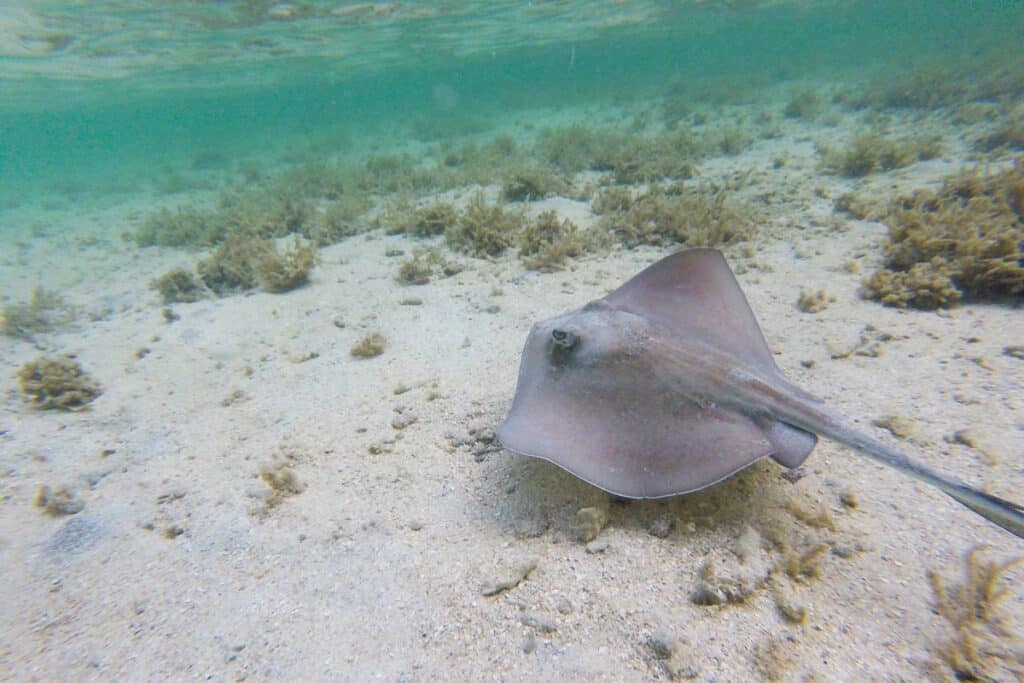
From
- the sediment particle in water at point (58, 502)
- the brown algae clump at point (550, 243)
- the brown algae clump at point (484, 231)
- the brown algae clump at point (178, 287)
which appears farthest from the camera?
the brown algae clump at point (178, 287)

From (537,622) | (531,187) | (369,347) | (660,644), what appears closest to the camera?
(660,644)

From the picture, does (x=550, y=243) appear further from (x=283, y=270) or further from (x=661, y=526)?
(x=661, y=526)

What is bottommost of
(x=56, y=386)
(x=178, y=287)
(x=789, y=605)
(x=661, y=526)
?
(x=178, y=287)

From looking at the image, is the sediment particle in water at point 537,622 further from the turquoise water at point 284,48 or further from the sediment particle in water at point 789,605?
the turquoise water at point 284,48

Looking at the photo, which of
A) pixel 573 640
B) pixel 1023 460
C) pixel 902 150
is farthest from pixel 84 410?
pixel 902 150

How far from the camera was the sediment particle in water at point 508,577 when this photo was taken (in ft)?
8.45

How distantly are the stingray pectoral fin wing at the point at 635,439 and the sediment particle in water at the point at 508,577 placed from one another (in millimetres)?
714

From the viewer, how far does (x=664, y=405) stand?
8.62ft

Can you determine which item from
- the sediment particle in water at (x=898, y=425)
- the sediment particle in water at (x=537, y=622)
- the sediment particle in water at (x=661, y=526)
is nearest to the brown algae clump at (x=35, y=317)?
the sediment particle in water at (x=537, y=622)

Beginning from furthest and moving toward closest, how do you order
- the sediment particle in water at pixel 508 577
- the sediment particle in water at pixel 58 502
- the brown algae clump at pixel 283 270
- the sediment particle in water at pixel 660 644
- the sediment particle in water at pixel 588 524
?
1. the brown algae clump at pixel 283 270
2. the sediment particle in water at pixel 58 502
3. the sediment particle in water at pixel 588 524
4. the sediment particle in water at pixel 508 577
5. the sediment particle in water at pixel 660 644

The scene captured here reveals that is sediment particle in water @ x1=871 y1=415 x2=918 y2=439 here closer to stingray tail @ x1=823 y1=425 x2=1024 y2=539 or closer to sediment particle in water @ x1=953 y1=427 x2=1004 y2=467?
sediment particle in water @ x1=953 y1=427 x2=1004 y2=467

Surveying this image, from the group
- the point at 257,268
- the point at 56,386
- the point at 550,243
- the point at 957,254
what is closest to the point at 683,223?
the point at 550,243

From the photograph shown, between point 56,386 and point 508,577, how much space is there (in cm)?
589

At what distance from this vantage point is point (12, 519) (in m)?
3.57
